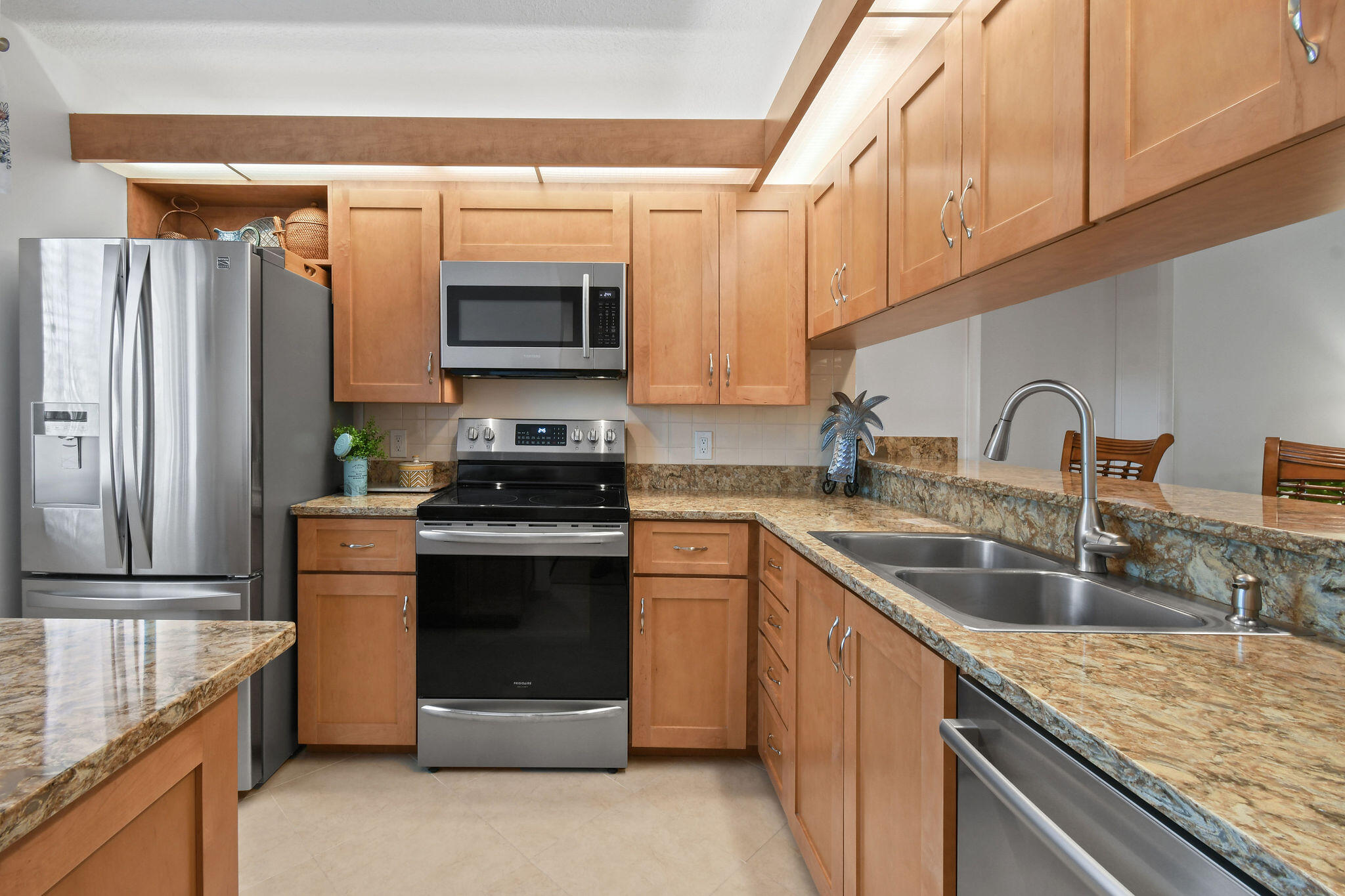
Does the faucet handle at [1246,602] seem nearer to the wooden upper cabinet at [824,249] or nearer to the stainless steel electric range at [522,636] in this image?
the wooden upper cabinet at [824,249]

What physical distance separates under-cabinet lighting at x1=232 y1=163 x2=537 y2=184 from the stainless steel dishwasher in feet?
7.88

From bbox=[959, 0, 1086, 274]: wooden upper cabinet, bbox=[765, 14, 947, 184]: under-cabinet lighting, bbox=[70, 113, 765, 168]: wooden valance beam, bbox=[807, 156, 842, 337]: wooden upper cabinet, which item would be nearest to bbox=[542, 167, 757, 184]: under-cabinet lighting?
bbox=[70, 113, 765, 168]: wooden valance beam

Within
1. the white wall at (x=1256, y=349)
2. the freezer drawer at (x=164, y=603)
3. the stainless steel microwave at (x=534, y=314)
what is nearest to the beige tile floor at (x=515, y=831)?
the freezer drawer at (x=164, y=603)

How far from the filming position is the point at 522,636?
2.25 metres

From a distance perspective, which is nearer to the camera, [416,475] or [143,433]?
[143,433]

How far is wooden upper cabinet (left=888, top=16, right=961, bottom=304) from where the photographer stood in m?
1.47

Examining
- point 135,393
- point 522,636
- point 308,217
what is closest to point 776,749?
point 522,636

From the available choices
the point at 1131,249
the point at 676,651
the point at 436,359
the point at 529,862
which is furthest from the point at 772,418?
the point at 529,862

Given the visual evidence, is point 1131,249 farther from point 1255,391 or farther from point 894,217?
point 1255,391

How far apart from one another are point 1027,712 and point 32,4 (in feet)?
10.7

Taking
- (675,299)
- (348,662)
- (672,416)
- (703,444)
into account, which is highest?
(675,299)

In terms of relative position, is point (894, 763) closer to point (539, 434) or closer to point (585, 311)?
point (585, 311)

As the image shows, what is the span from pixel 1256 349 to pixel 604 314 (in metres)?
3.14

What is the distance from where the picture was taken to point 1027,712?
72 centimetres
